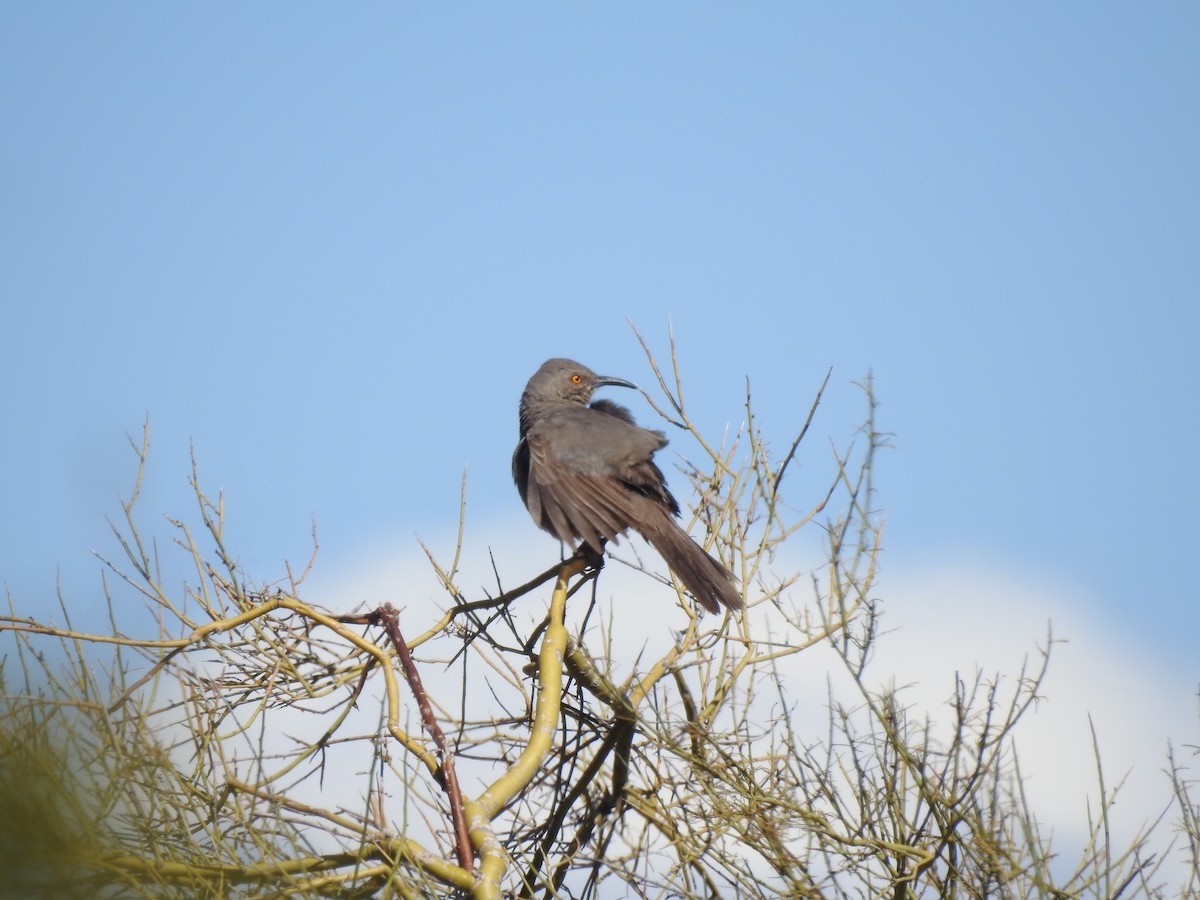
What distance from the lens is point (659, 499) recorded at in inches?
260

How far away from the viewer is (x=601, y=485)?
6375 mm

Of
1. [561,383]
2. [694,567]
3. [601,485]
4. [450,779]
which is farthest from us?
[561,383]

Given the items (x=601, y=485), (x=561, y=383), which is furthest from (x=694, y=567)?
(x=561, y=383)

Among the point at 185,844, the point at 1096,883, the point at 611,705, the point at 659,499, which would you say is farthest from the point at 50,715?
the point at 659,499

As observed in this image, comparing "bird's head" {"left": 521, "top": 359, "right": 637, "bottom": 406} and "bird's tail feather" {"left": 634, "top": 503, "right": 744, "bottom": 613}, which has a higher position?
"bird's head" {"left": 521, "top": 359, "right": 637, "bottom": 406}

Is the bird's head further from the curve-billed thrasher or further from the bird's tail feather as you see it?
the bird's tail feather

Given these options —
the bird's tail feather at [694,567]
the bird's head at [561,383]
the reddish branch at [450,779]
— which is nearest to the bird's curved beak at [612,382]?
the bird's head at [561,383]

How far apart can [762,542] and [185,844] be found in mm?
2599

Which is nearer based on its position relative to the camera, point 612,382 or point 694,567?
point 694,567

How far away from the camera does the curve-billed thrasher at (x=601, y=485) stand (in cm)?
536

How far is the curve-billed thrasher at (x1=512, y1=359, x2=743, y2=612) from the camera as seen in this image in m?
5.36

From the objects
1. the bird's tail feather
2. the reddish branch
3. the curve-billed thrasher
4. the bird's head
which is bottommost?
the reddish branch

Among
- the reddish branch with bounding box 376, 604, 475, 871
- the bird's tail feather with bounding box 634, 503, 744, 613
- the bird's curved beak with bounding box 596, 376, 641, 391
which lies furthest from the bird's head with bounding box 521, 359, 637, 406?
the reddish branch with bounding box 376, 604, 475, 871

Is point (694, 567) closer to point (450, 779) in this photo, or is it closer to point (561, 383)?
point (450, 779)
